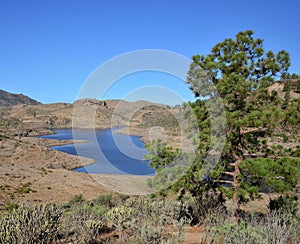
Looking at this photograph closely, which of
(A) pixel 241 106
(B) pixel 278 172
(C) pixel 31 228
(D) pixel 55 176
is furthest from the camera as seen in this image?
(D) pixel 55 176

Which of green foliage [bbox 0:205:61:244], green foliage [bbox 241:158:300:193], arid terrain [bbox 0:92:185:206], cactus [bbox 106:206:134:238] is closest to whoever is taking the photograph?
green foliage [bbox 0:205:61:244]

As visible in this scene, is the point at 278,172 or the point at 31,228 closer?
the point at 31,228

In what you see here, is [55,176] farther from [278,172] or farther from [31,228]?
[278,172]

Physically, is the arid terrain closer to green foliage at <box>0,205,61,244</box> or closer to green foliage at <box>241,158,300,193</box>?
green foliage at <box>241,158,300,193</box>

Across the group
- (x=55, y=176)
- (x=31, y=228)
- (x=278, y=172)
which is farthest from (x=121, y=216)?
(x=55, y=176)

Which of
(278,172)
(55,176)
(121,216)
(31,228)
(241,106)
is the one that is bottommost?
(55,176)

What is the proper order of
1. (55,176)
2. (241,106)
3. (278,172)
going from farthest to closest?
(55,176), (241,106), (278,172)

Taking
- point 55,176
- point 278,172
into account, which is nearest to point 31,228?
point 278,172

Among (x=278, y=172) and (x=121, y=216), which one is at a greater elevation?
(x=278, y=172)

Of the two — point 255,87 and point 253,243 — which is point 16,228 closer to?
point 253,243

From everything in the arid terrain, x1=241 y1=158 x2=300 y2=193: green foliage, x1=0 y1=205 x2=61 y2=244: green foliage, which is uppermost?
x1=241 y1=158 x2=300 y2=193: green foliage

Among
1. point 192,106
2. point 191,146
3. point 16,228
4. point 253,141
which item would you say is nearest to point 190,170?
point 191,146

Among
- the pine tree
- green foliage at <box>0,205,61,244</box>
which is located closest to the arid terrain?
the pine tree

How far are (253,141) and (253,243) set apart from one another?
464cm
